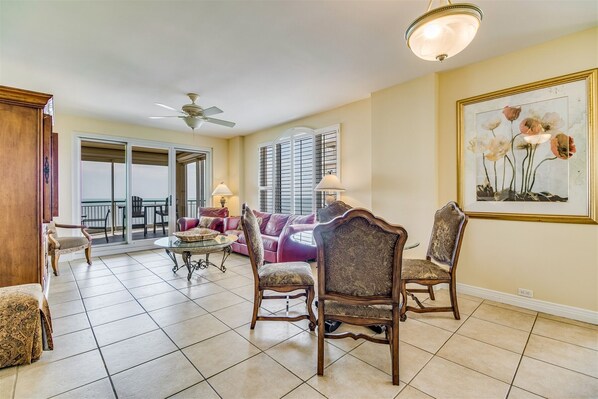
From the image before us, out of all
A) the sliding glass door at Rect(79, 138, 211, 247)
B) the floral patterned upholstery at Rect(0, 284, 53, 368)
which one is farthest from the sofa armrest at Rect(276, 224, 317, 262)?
the sliding glass door at Rect(79, 138, 211, 247)

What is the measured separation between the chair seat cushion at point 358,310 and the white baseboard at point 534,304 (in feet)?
6.62

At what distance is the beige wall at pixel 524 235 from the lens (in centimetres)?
245


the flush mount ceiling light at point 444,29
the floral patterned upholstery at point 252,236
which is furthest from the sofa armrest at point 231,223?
the flush mount ceiling light at point 444,29

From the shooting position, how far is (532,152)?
2678 millimetres

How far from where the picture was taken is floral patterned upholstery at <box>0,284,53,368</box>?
178cm

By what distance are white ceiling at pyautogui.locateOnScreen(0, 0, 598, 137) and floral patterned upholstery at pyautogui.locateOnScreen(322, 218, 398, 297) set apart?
5.92 ft

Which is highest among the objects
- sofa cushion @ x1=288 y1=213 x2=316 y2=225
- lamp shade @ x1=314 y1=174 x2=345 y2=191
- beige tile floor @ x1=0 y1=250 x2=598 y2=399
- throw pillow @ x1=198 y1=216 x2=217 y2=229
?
lamp shade @ x1=314 y1=174 x2=345 y2=191

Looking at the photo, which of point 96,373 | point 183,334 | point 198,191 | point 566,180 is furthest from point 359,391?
point 198,191

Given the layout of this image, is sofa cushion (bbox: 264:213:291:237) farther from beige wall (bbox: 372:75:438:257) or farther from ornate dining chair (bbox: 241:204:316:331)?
ornate dining chair (bbox: 241:204:316:331)

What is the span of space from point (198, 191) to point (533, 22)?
Answer: 6.71 meters

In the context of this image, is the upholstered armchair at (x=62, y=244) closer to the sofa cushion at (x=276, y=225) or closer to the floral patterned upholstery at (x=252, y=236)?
the sofa cushion at (x=276, y=225)

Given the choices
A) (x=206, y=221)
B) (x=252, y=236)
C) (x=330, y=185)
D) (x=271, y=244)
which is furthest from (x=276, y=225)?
(x=252, y=236)

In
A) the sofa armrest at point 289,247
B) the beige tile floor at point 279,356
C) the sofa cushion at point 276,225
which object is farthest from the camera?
the sofa cushion at point 276,225

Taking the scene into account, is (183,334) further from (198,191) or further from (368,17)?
(198,191)
